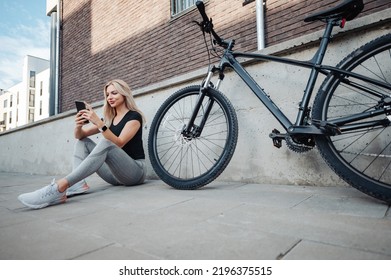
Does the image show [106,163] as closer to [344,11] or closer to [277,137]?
[277,137]

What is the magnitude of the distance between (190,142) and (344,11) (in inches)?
62.2

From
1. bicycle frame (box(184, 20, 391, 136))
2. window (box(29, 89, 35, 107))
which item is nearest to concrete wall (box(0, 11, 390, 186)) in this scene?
bicycle frame (box(184, 20, 391, 136))

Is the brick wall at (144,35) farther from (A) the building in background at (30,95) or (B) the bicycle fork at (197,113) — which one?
(A) the building in background at (30,95)

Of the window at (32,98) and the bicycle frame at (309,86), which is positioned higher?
the window at (32,98)

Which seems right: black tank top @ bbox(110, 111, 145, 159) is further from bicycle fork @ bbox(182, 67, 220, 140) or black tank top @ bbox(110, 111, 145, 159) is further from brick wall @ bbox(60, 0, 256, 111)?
brick wall @ bbox(60, 0, 256, 111)

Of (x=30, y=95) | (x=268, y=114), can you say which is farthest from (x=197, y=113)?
(x=30, y=95)

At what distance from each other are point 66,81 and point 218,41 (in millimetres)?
6641

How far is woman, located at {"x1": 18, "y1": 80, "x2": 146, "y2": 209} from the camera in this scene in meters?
1.79

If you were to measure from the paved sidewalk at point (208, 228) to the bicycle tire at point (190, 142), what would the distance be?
38cm

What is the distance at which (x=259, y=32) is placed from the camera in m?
3.64

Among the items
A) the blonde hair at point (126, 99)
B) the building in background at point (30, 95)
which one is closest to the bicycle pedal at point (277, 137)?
the blonde hair at point (126, 99)

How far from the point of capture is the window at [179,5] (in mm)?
4695
